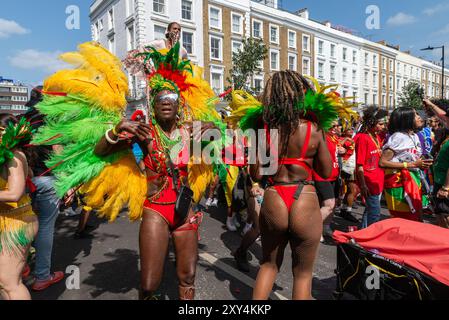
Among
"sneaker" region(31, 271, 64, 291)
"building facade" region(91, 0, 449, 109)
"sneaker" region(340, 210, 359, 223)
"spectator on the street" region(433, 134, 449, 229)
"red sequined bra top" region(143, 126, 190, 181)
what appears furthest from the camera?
"building facade" region(91, 0, 449, 109)

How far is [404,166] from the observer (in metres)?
3.49

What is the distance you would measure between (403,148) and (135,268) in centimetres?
342

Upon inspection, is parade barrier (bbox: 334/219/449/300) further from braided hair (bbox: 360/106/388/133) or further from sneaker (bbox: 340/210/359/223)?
sneaker (bbox: 340/210/359/223)

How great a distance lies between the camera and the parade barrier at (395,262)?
210 cm

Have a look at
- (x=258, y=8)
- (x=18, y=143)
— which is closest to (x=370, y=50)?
(x=258, y=8)

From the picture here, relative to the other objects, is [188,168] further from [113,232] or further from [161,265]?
[113,232]

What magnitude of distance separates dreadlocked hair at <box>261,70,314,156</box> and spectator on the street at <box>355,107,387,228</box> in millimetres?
2518

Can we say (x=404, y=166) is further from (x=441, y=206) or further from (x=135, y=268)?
(x=135, y=268)

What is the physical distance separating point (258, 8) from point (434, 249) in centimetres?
2878

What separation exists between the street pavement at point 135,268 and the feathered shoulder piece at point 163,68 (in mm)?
1970

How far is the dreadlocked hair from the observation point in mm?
2127

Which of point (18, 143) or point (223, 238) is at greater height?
point (18, 143)

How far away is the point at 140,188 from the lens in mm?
2635

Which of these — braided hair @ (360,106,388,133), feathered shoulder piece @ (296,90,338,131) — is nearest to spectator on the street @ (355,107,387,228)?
braided hair @ (360,106,388,133)
